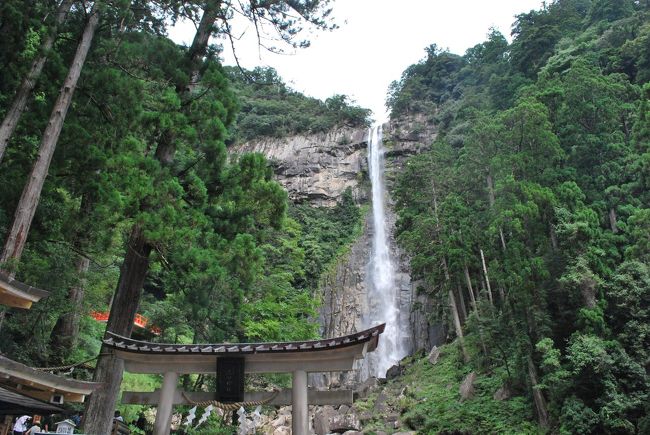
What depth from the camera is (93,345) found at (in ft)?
43.8

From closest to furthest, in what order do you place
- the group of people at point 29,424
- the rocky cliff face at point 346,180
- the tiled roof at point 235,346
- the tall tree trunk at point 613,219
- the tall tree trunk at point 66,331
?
the tiled roof at point 235,346, the group of people at point 29,424, the tall tree trunk at point 66,331, the tall tree trunk at point 613,219, the rocky cliff face at point 346,180

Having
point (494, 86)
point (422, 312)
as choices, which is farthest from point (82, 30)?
point (494, 86)

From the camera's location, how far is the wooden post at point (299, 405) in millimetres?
6254

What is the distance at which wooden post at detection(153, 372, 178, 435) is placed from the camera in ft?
20.8

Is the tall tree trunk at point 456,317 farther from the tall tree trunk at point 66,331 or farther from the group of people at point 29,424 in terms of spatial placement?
the tall tree trunk at point 66,331

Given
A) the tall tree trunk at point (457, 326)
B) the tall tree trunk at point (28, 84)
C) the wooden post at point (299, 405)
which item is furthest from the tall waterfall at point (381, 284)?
the tall tree trunk at point (28, 84)

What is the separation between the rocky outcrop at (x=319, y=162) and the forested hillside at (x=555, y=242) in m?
11.4

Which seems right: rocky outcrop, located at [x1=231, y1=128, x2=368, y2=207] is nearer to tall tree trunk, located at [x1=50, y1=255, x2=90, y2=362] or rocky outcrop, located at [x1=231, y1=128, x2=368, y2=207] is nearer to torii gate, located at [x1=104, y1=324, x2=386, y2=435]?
tall tree trunk, located at [x1=50, y1=255, x2=90, y2=362]

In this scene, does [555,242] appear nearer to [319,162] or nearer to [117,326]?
[117,326]

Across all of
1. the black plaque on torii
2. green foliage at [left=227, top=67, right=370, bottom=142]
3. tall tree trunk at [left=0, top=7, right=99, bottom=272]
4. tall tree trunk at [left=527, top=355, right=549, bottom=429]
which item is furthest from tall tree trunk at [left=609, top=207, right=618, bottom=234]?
green foliage at [left=227, top=67, right=370, bottom=142]

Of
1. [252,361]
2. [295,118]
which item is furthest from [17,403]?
[295,118]

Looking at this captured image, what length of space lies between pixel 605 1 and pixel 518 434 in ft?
84.7

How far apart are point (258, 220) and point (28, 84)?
371 cm

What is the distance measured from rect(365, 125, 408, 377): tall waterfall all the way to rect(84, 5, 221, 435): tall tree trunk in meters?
15.8
